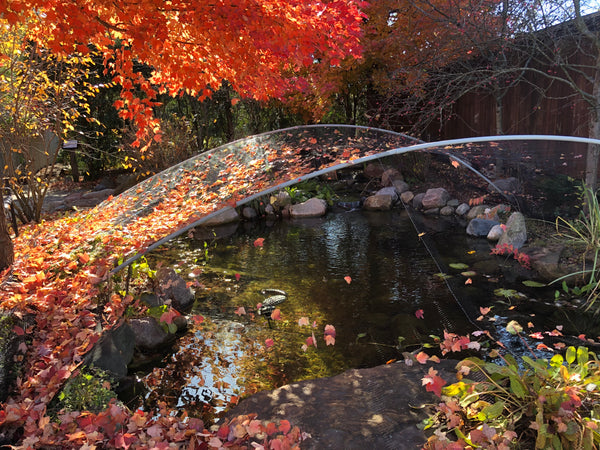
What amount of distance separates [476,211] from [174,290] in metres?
4.15

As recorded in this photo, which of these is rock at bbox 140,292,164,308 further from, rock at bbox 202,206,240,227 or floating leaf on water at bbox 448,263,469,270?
rock at bbox 202,206,240,227

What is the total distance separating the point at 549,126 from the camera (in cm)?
793

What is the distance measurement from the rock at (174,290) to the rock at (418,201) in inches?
116

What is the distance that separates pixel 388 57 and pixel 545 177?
5200mm

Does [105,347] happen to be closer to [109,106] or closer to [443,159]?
[443,159]

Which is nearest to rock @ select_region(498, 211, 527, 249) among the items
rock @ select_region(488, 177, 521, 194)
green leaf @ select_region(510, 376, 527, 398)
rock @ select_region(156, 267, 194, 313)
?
rock @ select_region(488, 177, 521, 194)

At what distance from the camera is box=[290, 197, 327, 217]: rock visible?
9352mm

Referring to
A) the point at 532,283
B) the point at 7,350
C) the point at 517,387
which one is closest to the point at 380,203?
the point at 532,283

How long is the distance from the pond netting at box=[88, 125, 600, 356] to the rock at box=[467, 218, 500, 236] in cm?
6

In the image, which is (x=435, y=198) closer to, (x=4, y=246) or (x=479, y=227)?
(x=479, y=227)

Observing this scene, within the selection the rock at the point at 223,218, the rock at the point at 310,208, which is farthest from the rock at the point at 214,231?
the rock at the point at 310,208

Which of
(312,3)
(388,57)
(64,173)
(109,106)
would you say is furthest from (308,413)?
(64,173)

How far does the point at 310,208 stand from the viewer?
30.9 feet

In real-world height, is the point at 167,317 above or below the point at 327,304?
above
